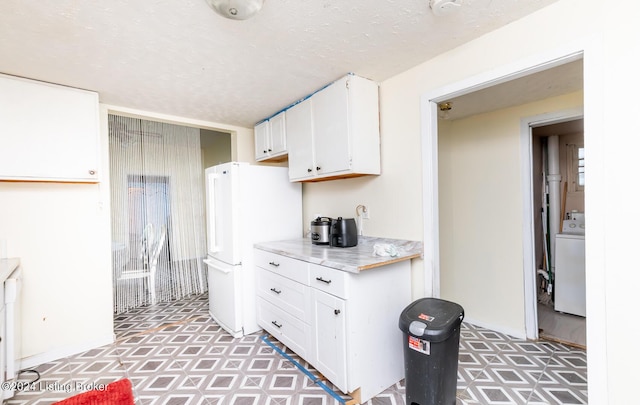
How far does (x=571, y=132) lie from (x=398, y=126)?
2995 mm

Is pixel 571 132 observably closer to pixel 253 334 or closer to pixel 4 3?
pixel 253 334

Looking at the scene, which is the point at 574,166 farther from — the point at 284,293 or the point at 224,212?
the point at 224,212

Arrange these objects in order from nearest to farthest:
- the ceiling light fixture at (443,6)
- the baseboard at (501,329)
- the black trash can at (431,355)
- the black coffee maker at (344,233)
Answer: the ceiling light fixture at (443,6), the black trash can at (431,355), the black coffee maker at (344,233), the baseboard at (501,329)

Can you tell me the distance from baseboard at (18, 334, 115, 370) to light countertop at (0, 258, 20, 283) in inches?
31.1

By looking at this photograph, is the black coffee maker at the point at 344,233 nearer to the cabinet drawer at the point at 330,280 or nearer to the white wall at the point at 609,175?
the cabinet drawer at the point at 330,280

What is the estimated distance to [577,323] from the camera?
291 cm

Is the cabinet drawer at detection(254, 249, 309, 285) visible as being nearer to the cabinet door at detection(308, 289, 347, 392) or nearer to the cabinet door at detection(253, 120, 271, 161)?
the cabinet door at detection(308, 289, 347, 392)

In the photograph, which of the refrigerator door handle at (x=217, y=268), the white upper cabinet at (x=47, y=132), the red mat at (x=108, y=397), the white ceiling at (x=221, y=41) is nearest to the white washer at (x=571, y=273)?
the white ceiling at (x=221, y=41)

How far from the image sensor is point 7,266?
1.98 meters

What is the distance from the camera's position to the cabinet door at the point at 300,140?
8.42ft

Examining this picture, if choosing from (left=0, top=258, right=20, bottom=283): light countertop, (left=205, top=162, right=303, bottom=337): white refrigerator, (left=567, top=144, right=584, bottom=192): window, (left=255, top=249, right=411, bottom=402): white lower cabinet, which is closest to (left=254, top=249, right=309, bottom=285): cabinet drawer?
(left=255, top=249, right=411, bottom=402): white lower cabinet

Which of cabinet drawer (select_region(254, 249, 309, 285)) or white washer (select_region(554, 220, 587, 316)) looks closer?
cabinet drawer (select_region(254, 249, 309, 285))

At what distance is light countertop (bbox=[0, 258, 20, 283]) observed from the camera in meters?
1.75

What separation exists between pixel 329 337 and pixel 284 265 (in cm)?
69
